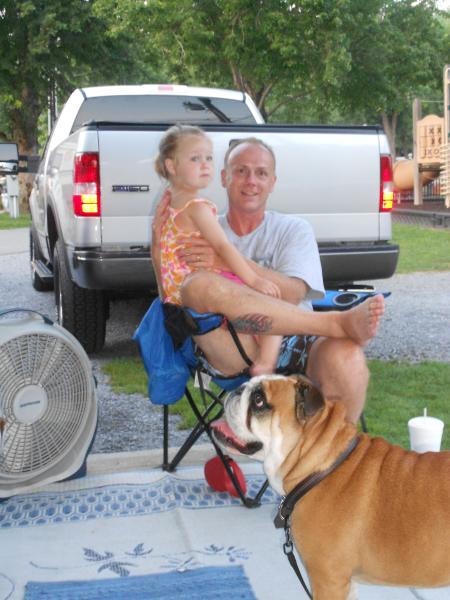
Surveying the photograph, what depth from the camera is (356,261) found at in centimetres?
592

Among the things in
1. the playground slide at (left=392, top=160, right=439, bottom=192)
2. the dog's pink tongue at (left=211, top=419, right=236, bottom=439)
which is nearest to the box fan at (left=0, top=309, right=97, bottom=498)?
the dog's pink tongue at (left=211, top=419, right=236, bottom=439)

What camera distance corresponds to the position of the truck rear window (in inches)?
284

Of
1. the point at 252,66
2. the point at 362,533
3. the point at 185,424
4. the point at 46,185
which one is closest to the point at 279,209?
the point at 185,424

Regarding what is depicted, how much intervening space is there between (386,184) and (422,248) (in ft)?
27.8

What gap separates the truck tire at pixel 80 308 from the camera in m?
5.96

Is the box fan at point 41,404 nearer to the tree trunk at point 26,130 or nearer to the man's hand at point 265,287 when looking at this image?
the man's hand at point 265,287

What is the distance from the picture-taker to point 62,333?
3.63 metres

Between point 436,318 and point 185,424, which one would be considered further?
point 436,318

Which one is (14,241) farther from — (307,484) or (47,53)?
(307,484)

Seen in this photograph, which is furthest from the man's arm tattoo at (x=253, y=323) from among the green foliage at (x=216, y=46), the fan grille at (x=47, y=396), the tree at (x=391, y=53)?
the tree at (x=391, y=53)

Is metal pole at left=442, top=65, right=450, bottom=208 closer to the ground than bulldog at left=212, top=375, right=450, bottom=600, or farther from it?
farther from it

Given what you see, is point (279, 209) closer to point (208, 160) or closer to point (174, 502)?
point (208, 160)

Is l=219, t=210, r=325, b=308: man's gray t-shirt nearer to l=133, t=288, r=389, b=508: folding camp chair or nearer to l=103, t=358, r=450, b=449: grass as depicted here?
l=133, t=288, r=389, b=508: folding camp chair

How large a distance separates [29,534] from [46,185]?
4.64 meters
